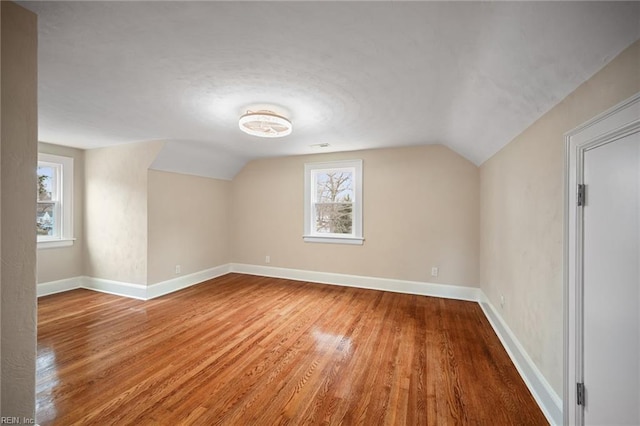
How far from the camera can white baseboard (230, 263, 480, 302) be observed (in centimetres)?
380

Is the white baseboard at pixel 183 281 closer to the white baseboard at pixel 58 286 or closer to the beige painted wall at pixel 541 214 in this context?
the white baseboard at pixel 58 286

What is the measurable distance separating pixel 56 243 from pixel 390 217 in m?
5.27

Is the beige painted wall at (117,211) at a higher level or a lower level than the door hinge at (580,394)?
higher

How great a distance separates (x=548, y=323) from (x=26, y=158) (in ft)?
10.3

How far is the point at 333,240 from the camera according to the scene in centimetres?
454

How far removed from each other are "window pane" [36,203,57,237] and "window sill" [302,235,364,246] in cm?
398

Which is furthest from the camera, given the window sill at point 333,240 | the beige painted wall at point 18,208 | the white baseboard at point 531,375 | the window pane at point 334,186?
the window pane at point 334,186

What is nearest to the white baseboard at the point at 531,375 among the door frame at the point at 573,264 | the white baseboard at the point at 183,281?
the door frame at the point at 573,264

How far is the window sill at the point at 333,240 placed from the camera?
4.38 meters

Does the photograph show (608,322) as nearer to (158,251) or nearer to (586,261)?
(586,261)

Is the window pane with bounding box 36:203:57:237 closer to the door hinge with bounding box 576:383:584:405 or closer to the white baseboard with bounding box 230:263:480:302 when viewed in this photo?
the white baseboard with bounding box 230:263:480:302

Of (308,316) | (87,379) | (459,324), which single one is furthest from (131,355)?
(459,324)

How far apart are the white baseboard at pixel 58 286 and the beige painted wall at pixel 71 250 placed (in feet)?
0.19

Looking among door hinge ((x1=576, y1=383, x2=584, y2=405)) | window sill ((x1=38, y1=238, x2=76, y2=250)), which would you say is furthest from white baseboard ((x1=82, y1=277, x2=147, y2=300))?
door hinge ((x1=576, y1=383, x2=584, y2=405))
